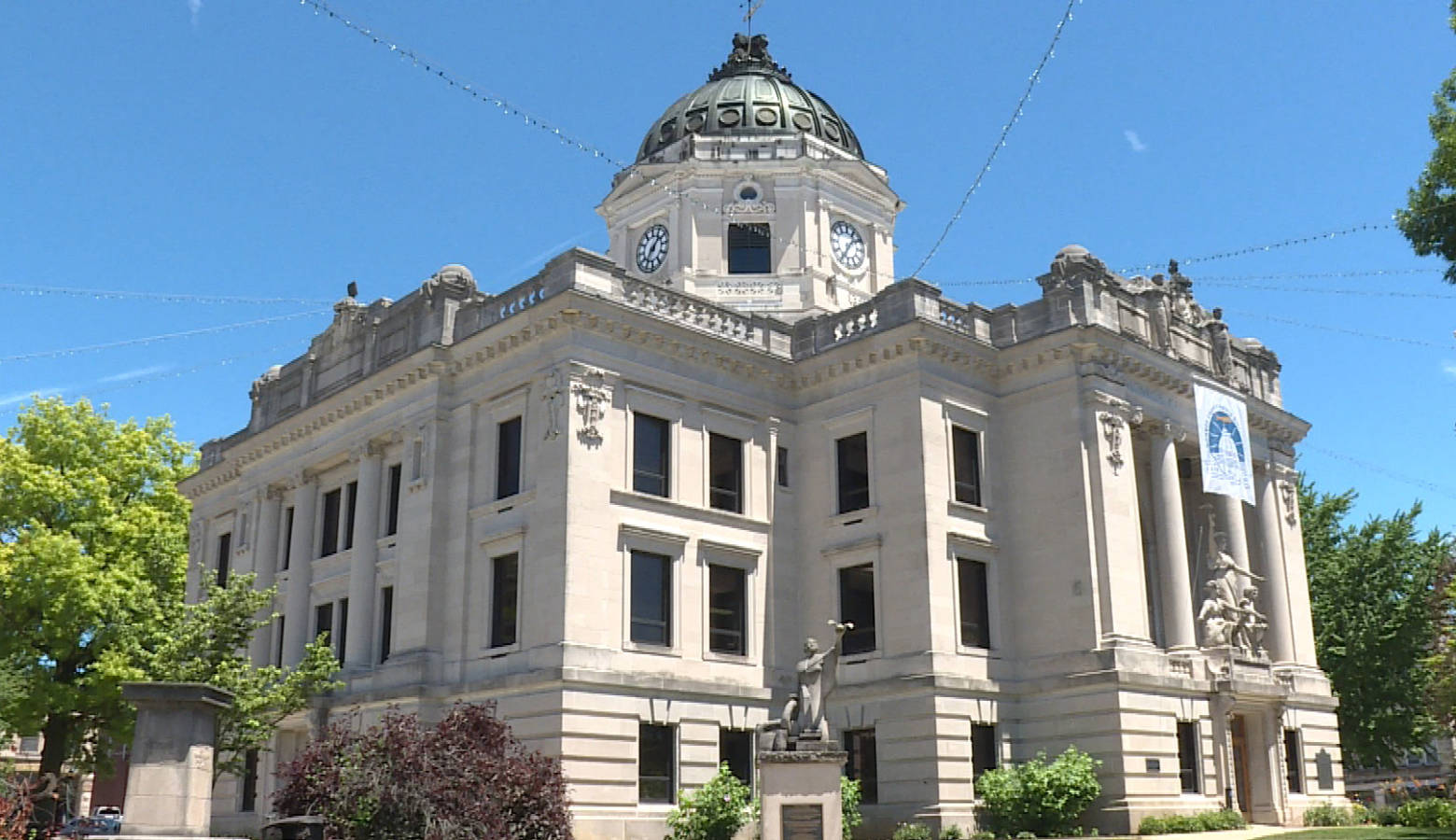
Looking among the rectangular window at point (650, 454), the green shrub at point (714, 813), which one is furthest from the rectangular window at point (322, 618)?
the green shrub at point (714, 813)

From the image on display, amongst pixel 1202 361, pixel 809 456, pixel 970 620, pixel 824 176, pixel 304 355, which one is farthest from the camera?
pixel 824 176

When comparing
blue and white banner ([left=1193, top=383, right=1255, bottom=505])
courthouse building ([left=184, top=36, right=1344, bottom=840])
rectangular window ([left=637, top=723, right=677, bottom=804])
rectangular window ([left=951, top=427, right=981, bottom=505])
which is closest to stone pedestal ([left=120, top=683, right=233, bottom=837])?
courthouse building ([left=184, top=36, right=1344, bottom=840])

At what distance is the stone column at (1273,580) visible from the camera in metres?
39.8

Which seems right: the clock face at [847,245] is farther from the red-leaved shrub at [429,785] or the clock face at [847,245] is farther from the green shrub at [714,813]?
the red-leaved shrub at [429,785]

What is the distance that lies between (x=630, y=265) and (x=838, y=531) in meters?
16.2

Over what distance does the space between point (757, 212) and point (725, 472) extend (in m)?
13.1

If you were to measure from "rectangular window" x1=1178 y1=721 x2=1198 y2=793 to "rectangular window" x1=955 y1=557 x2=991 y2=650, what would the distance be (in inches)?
215

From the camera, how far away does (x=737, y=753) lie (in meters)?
33.6

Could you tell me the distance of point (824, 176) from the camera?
152 ft

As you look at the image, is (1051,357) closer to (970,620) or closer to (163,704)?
(970,620)

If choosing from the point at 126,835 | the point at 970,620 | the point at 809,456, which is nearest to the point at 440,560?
the point at 809,456

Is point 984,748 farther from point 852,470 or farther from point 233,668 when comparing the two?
point 233,668


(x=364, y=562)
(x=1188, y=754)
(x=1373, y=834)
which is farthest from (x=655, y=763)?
(x=1373, y=834)

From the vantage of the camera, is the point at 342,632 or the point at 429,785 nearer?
the point at 429,785
